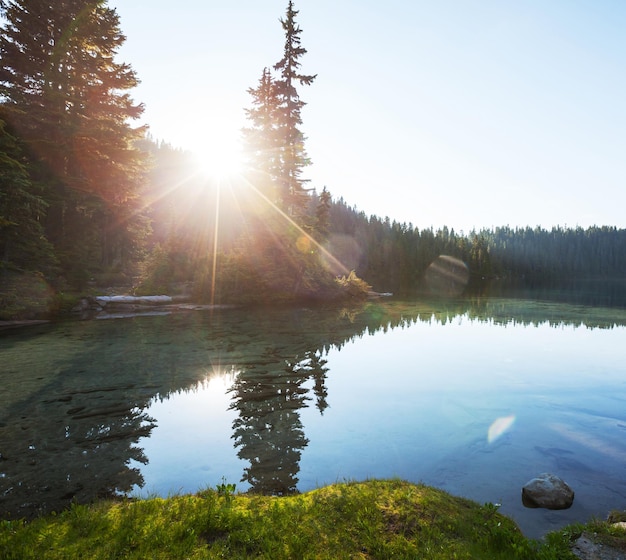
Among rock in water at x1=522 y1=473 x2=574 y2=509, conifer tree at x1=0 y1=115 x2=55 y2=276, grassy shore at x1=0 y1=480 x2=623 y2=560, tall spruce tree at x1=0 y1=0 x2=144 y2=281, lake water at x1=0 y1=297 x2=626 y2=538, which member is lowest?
lake water at x1=0 y1=297 x2=626 y2=538

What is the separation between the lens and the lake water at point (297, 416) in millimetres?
7133

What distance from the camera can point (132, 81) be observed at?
101 ft

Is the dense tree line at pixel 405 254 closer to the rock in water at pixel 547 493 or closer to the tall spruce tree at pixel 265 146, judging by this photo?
the tall spruce tree at pixel 265 146

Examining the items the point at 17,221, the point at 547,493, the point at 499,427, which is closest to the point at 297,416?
the point at 499,427

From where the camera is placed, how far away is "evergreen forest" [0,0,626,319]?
23.5 metres

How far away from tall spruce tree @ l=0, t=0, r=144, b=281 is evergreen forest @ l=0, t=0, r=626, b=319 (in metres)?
0.08

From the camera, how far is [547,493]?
6.55 meters

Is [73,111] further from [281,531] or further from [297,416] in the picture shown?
[281,531]

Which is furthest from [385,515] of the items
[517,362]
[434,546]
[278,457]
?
[517,362]

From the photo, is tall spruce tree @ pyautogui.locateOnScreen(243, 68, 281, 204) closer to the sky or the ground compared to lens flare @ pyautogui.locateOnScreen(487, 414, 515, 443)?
closer to the sky

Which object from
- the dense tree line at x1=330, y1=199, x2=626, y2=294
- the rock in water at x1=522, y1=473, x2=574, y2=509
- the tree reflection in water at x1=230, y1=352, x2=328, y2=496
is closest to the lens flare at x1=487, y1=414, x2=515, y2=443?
the rock in water at x1=522, y1=473, x2=574, y2=509

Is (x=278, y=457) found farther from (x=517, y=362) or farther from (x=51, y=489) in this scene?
(x=517, y=362)

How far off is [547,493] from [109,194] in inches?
1317

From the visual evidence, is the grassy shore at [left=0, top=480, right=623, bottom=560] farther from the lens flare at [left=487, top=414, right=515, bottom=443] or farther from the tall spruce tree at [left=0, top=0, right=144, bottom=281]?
the tall spruce tree at [left=0, top=0, right=144, bottom=281]
